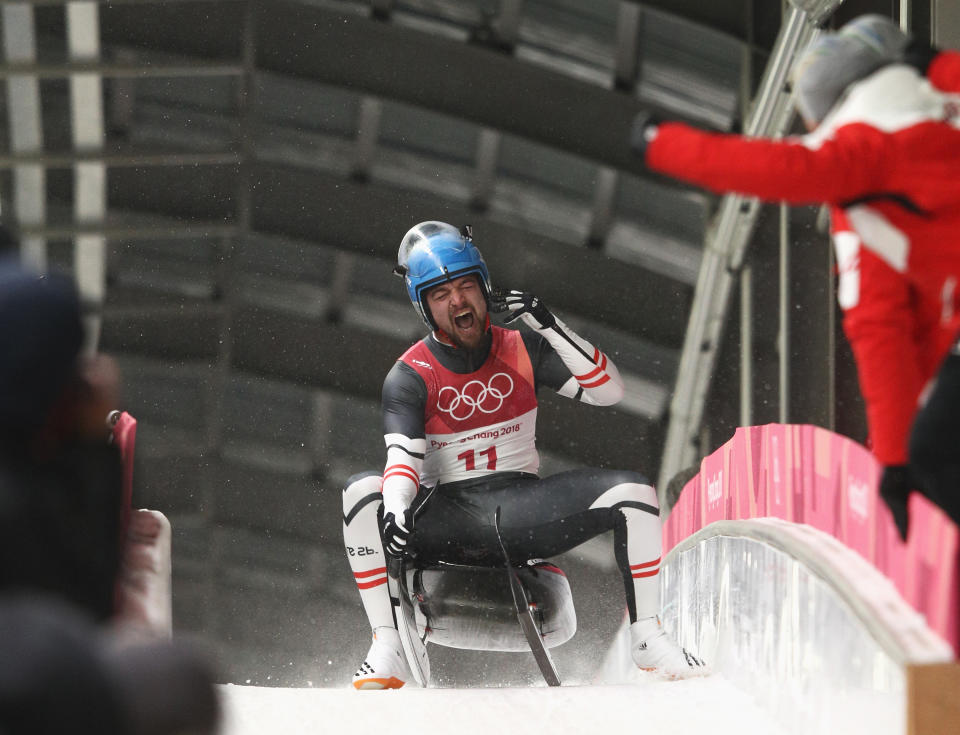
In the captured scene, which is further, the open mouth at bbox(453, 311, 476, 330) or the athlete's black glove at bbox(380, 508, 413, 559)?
the open mouth at bbox(453, 311, 476, 330)

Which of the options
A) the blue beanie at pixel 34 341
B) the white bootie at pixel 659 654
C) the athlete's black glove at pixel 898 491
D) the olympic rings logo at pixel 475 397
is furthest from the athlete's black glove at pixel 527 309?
the blue beanie at pixel 34 341

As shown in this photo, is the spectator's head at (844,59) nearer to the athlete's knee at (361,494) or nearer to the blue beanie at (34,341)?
the blue beanie at (34,341)

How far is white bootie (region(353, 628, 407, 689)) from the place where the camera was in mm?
4254

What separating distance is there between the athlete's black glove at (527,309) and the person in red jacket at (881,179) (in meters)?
1.69

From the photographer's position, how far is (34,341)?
Result: 5.25 feet

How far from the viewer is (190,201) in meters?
8.34

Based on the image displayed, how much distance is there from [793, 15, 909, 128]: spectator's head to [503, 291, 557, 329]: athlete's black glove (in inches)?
66.1

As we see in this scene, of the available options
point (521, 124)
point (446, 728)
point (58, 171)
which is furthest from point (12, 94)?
point (446, 728)

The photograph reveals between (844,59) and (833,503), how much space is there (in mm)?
1188

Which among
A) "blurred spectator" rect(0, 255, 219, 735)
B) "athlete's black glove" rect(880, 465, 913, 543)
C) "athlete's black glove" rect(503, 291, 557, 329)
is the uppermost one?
"blurred spectator" rect(0, 255, 219, 735)

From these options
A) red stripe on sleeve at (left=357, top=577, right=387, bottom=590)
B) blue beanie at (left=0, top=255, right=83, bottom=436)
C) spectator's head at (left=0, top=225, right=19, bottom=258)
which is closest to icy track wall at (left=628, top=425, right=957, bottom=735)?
red stripe on sleeve at (left=357, top=577, right=387, bottom=590)

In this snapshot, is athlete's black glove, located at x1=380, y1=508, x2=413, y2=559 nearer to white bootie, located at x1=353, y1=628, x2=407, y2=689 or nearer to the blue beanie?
white bootie, located at x1=353, y1=628, x2=407, y2=689

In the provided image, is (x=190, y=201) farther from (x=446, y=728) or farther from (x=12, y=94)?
(x=446, y=728)

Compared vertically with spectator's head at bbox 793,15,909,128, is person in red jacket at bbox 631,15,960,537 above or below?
below
